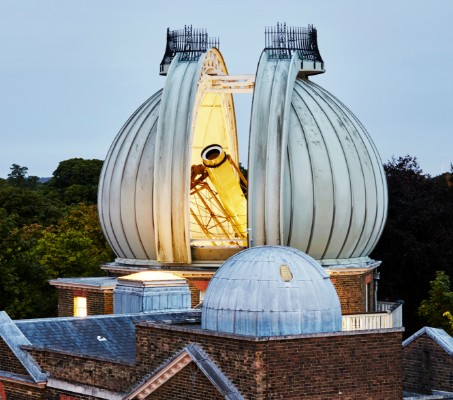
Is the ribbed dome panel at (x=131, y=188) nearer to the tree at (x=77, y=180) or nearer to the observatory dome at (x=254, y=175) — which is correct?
the observatory dome at (x=254, y=175)

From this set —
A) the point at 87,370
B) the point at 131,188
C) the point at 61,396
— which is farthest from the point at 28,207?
the point at 87,370

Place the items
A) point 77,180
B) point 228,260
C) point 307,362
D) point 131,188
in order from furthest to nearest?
point 77,180
point 131,188
point 228,260
point 307,362

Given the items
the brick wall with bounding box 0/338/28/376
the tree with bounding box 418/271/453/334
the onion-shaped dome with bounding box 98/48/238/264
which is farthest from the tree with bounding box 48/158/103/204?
the brick wall with bounding box 0/338/28/376

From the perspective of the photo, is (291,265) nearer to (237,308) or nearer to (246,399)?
(237,308)

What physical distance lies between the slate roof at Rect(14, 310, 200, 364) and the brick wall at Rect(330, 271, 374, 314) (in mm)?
7243

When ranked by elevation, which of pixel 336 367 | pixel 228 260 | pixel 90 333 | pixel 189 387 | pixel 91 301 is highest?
pixel 228 260

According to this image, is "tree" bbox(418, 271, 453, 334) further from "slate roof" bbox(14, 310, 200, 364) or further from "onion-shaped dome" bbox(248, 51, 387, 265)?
"slate roof" bbox(14, 310, 200, 364)

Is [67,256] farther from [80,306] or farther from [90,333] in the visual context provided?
[90,333]

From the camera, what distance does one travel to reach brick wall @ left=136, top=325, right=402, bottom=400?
24453mm

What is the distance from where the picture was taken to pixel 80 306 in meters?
42.6

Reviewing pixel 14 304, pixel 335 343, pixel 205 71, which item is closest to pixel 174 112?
pixel 205 71

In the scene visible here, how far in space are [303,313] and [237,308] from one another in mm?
1352

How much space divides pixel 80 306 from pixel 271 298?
57.6 feet

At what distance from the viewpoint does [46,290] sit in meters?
55.2
